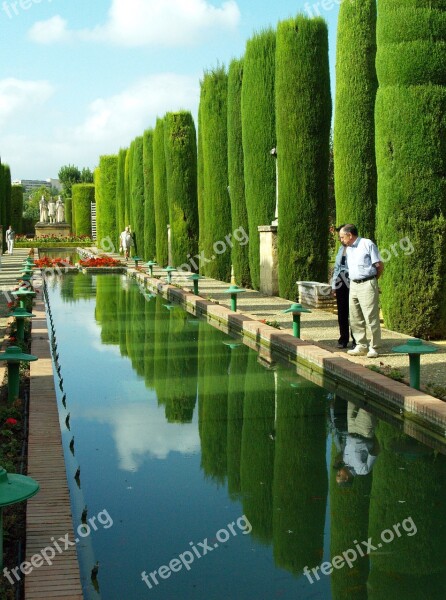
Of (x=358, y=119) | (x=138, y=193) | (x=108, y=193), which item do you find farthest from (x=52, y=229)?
(x=358, y=119)

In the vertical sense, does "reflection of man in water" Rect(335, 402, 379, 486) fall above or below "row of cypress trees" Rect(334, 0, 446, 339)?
below

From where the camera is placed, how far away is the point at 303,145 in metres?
15.6

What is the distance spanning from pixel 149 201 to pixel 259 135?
14.4 metres

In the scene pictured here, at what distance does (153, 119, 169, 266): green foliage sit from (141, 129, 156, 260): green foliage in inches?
82.0

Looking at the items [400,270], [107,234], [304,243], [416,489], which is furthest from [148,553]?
[107,234]

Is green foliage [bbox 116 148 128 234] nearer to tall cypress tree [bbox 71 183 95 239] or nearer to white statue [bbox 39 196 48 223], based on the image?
tall cypress tree [bbox 71 183 95 239]

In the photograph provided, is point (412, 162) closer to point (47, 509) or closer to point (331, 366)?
point (331, 366)

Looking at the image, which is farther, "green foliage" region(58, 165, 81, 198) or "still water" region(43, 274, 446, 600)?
"green foliage" region(58, 165, 81, 198)

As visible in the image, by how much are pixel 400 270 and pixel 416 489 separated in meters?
6.12

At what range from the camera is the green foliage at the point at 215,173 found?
21.8 meters

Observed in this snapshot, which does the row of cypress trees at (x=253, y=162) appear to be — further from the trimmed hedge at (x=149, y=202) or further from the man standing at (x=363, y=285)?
the man standing at (x=363, y=285)

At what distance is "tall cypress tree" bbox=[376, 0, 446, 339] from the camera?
1070cm

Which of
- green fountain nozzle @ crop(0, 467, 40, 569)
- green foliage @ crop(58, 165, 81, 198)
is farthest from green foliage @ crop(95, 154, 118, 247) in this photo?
green foliage @ crop(58, 165, 81, 198)

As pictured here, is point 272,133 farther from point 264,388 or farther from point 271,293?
point 264,388
